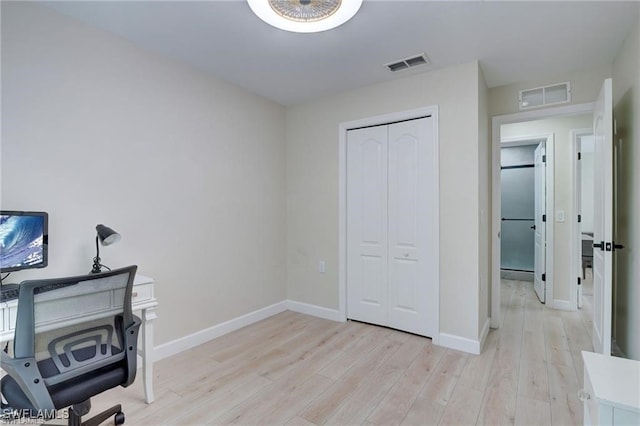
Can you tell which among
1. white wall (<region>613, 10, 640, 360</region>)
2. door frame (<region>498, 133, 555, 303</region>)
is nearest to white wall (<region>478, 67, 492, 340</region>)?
white wall (<region>613, 10, 640, 360</region>)

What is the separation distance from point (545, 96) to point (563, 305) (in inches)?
99.2

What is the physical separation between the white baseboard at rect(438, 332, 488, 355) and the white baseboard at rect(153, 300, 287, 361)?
1.84 metres

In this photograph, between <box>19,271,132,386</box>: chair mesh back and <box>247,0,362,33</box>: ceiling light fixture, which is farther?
<box>247,0,362,33</box>: ceiling light fixture

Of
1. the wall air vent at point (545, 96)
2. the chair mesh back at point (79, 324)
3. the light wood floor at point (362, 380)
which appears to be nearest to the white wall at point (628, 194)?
the wall air vent at point (545, 96)

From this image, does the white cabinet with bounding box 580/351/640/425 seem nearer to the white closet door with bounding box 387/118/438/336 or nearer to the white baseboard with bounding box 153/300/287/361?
the white closet door with bounding box 387/118/438/336

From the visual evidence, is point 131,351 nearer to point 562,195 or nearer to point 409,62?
point 409,62

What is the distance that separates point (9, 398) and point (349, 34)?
274cm

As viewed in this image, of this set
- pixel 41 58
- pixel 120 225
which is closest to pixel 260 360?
pixel 120 225

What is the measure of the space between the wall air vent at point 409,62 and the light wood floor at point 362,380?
249cm

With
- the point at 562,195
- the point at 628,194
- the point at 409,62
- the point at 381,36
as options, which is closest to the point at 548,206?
the point at 562,195

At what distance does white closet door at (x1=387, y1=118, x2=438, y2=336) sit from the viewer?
Result: 2953 millimetres

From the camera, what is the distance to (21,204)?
1.89m

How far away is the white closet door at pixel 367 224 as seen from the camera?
326 centimetres

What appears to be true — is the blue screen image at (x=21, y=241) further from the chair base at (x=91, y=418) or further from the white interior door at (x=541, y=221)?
the white interior door at (x=541, y=221)
